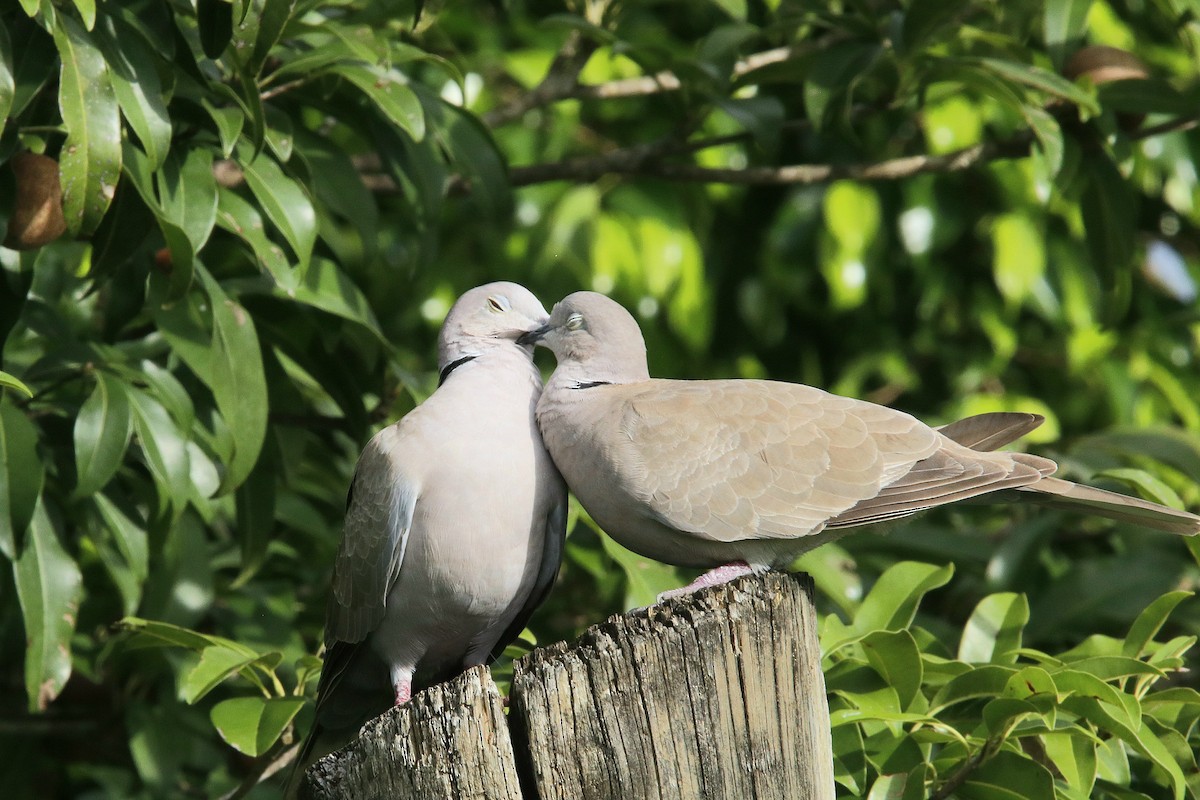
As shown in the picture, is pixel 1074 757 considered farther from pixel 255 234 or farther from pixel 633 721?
pixel 255 234

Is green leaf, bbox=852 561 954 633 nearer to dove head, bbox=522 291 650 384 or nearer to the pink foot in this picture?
the pink foot

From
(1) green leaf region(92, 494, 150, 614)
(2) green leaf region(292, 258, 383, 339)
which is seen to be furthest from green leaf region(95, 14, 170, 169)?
(1) green leaf region(92, 494, 150, 614)

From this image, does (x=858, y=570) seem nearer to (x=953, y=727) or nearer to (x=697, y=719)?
(x=953, y=727)

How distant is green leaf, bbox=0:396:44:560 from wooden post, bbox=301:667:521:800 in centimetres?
145

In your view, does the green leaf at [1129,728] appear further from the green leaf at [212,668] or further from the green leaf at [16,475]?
the green leaf at [16,475]

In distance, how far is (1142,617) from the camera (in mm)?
3283

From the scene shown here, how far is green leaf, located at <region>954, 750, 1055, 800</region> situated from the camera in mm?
2877

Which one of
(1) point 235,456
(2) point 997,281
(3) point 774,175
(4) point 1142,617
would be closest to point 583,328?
(1) point 235,456

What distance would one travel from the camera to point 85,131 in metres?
3.14

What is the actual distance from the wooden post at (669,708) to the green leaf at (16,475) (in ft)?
5.48

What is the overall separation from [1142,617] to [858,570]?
2.00m

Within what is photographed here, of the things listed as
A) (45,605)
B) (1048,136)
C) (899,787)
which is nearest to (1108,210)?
(1048,136)

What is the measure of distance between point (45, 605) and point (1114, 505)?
2.80 metres

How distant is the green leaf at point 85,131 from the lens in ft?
10.2
